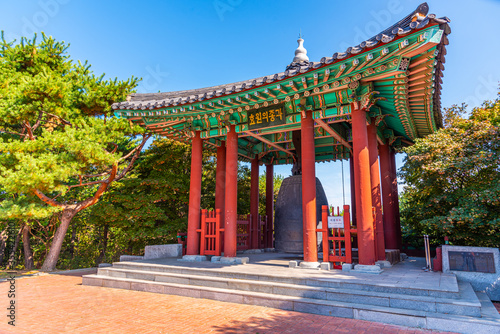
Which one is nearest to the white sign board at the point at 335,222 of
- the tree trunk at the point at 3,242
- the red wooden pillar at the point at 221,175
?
the red wooden pillar at the point at 221,175

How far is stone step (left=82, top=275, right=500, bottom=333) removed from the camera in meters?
4.11

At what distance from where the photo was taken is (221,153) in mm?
11984

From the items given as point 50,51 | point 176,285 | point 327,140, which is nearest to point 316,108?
point 327,140

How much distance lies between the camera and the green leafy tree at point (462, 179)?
23.5ft

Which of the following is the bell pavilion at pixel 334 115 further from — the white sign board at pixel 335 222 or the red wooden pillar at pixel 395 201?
the white sign board at pixel 335 222

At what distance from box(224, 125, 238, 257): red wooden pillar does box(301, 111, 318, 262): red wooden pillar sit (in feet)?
7.57

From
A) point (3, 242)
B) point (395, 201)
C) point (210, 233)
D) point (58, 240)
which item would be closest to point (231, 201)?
point (210, 233)

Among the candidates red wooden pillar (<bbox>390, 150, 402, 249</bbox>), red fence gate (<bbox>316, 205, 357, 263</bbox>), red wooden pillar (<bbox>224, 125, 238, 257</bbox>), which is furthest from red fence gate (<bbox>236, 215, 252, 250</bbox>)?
red wooden pillar (<bbox>390, 150, 402, 249</bbox>)

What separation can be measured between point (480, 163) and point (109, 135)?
12.1 metres

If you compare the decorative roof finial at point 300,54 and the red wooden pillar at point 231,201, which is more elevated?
the decorative roof finial at point 300,54

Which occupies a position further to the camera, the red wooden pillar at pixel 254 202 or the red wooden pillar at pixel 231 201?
the red wooden pillar at pixel 254 202

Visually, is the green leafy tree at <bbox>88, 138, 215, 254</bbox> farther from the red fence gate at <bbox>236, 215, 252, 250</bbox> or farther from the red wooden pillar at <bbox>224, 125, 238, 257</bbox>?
the red wooden pillar at <bbox>224, 125, 238, 257</bbox>

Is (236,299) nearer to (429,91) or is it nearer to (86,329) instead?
(86,329)

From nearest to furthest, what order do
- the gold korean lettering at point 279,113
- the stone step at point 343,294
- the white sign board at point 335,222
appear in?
the stone step at point 343,294
the white sign board at point 335,222
the gold korean lettering at point 279,113
